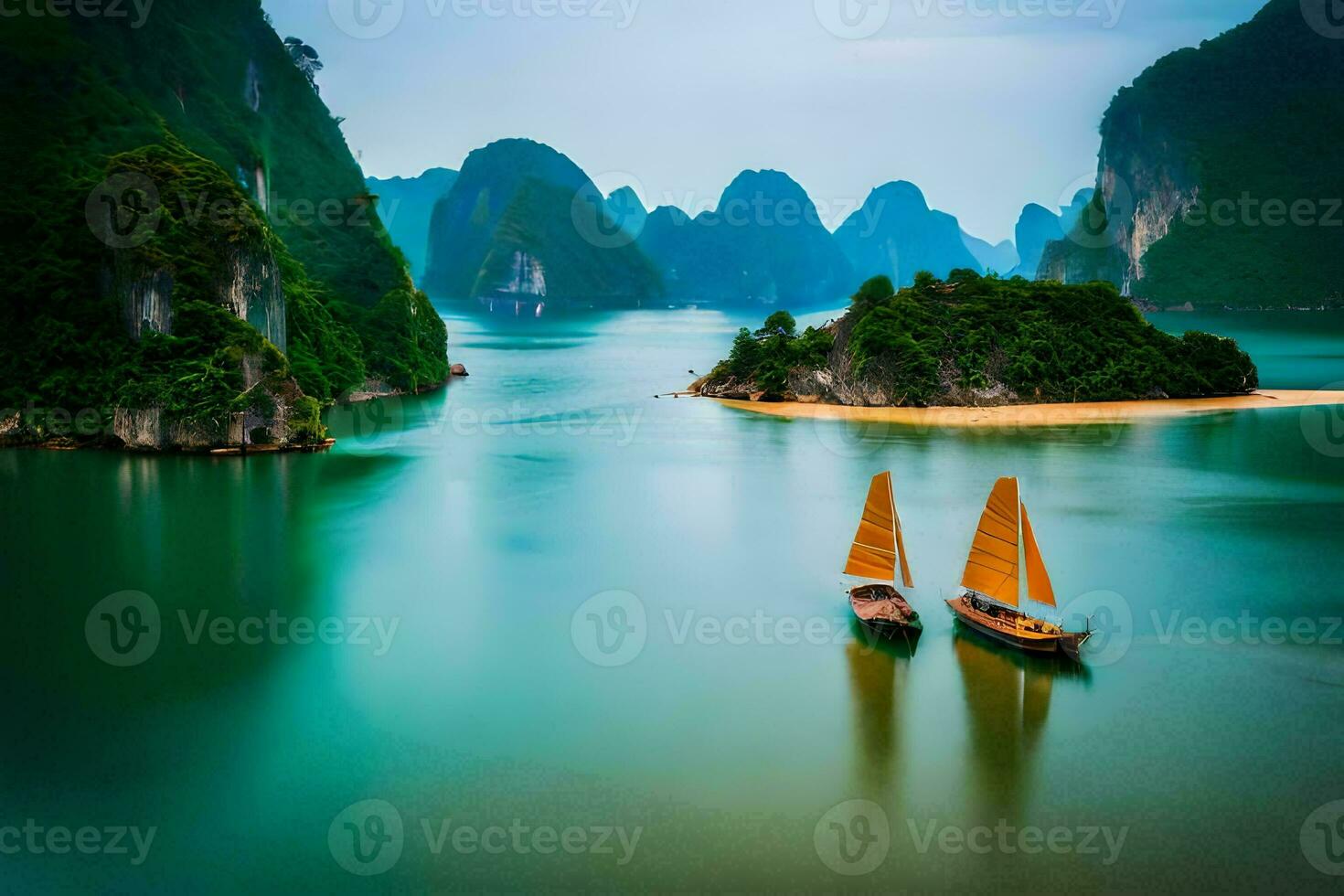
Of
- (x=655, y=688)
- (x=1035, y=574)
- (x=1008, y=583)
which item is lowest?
(x=655, y=688)

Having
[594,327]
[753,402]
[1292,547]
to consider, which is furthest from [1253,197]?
[1292,547]

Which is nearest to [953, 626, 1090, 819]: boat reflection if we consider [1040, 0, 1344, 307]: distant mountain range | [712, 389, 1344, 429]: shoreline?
[712, 389, 1344, 429]: shoreline

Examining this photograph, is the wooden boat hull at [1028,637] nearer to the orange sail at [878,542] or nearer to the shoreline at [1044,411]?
the orange sail at [878,542]

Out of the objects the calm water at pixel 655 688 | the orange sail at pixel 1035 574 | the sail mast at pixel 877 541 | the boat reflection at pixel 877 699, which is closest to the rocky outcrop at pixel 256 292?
the calm water at pixel 655 688

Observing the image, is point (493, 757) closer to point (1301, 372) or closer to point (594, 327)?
point (1301, 372)

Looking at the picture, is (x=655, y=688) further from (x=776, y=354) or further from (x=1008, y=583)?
(x=776, y=354)

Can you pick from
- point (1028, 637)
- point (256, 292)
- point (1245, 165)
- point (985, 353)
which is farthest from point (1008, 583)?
point (1245, 165)
